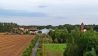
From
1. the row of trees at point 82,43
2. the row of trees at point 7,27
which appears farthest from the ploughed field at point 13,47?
the row of trees at point 7,27

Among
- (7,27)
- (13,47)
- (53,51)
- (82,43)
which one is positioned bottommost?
(13,47)

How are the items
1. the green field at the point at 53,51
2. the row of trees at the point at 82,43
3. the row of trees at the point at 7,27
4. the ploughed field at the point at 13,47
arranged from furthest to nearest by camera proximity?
1. the row of trees at the point at 7,27
2. the ploughed field at the point at 13,47
3. the green field at the point at 53,51
4. the row of trees at the point at 82,43

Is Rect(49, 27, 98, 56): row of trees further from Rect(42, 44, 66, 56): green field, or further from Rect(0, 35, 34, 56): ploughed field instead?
Rect(0, 35, 34, 56): ploughed field

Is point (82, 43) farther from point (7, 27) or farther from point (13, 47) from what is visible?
point (7, 27)

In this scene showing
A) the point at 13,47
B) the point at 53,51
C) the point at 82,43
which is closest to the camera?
the point at 82,43

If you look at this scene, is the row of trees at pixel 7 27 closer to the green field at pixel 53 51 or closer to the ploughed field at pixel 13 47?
the ploughed field at pixel 13 47

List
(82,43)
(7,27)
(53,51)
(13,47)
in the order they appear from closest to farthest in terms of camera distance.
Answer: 1. (82,43)
2. (53,51)
3. (13,47)
4. (7,27)

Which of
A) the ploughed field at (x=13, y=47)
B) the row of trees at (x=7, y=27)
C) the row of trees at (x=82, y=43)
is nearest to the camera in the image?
the row of trees at (x=82, y=43)

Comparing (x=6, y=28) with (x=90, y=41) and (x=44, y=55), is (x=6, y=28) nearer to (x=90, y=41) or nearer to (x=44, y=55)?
(x=44, y=55)

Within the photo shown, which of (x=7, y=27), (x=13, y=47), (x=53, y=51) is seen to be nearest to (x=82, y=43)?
(x=53, y=51)

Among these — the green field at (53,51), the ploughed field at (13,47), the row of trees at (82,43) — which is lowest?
the ploughed field at (13,47)

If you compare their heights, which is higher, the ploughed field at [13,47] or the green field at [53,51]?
the green field at [53,51]
